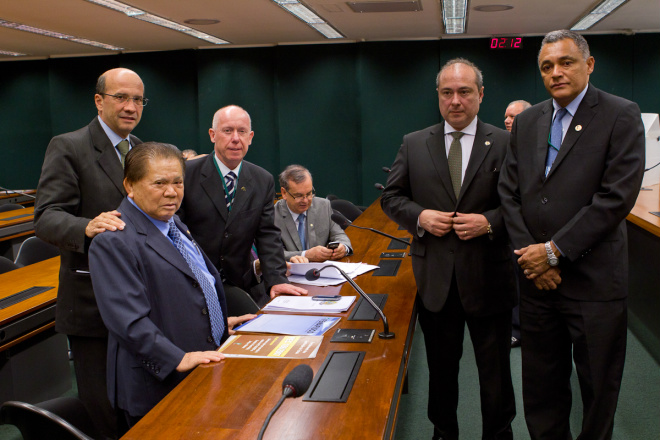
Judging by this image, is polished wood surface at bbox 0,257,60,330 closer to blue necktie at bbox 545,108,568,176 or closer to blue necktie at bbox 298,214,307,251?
blue necktie at bbox 298,214,307,251

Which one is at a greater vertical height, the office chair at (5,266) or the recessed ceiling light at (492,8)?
the recessed ceiling light at (492,8)

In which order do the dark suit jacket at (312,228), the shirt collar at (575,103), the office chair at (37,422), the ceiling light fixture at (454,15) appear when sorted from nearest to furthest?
Result: the office chair at (37,422) < the shirt collar at (575,103) < the dark suit jacket at (312,228) < the ceiling light fixture at (454,15)

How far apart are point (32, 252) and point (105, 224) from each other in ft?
9.18

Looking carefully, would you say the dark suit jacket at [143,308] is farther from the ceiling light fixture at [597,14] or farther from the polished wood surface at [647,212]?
the ceiling light fixture at [597,14]

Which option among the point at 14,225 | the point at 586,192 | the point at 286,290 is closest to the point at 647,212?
the point at 586,192

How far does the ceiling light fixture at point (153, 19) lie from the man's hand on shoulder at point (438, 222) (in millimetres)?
5443

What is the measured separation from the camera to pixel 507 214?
223cm

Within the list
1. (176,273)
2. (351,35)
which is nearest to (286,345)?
(176,273)

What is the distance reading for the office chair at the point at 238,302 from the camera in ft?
9.03

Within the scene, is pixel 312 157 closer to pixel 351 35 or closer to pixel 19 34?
pixel 351 35

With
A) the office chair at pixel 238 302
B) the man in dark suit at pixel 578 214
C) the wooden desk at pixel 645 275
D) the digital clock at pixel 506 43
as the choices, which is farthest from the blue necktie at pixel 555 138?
the digital clock at pixel 506 43

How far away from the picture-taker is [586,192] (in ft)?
6.82

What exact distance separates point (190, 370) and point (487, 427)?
1347 millimetres

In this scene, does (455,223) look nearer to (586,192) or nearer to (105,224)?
(586,192)
